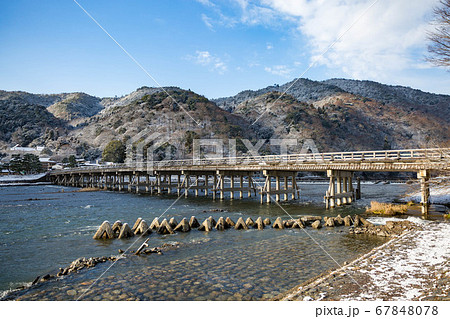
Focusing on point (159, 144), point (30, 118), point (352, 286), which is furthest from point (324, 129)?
point (30, 118)

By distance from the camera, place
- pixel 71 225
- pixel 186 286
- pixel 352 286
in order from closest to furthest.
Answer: pixel 352 286 < pixel 186 286 < pixel 71 225

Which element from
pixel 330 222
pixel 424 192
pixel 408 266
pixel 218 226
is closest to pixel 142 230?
pixel 218 226

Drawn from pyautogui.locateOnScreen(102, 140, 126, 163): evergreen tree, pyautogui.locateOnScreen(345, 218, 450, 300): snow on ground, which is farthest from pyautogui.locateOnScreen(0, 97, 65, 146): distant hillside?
pyautogui.locateOnScreen(345, 218, 450, 300): snow on ground

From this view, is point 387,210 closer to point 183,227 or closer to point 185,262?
point 183,227

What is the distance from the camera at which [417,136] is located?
157 meters

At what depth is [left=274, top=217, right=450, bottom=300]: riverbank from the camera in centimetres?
742

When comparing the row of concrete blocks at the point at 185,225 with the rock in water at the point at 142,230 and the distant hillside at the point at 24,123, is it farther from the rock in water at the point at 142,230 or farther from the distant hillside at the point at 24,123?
the distant hillside at the point at 24,123

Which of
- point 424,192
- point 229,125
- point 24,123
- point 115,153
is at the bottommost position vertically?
point 424,192

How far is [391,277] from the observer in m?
8.79

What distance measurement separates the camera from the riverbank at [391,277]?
7420 mm

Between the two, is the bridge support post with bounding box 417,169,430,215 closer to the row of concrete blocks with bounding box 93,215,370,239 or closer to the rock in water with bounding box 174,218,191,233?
the row of concrete blocks with bounding box 93,215,370,239

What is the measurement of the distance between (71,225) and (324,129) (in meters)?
135

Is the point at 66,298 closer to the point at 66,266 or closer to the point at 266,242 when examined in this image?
the point at 66,266

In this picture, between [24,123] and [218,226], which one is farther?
[24,123]
